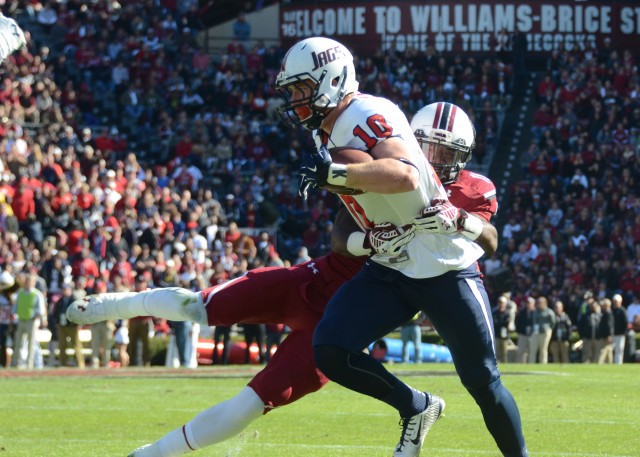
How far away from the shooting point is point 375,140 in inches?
230

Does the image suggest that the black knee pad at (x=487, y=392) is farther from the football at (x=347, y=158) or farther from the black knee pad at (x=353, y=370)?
the football at (x=347, y=158)

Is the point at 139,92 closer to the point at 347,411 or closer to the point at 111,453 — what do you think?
the point at 347,411

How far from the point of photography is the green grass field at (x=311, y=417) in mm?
8477

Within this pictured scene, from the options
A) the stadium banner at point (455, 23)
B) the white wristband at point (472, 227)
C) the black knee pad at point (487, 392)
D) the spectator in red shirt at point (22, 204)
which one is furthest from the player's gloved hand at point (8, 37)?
the stadium banner at point (455, 23)

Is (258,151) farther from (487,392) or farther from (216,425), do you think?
(487,392)

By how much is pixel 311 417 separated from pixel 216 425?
4750 mm

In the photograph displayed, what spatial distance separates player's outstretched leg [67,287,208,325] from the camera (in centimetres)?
649

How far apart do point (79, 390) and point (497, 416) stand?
332 inches

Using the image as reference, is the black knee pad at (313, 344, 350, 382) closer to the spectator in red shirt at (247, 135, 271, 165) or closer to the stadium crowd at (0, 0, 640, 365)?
the stadium crowd at (0, 0, 640, 365)

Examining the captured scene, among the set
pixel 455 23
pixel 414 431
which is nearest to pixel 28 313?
pixel 414 431

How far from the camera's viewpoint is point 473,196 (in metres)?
6.63

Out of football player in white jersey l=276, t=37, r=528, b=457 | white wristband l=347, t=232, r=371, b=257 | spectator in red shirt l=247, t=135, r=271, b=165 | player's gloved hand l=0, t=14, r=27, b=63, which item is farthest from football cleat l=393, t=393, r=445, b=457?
spectator in red shirt l=247, t=135, r=271, b=165

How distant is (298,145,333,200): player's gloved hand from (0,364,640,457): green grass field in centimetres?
259

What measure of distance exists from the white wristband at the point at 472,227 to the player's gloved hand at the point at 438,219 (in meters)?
0.05
